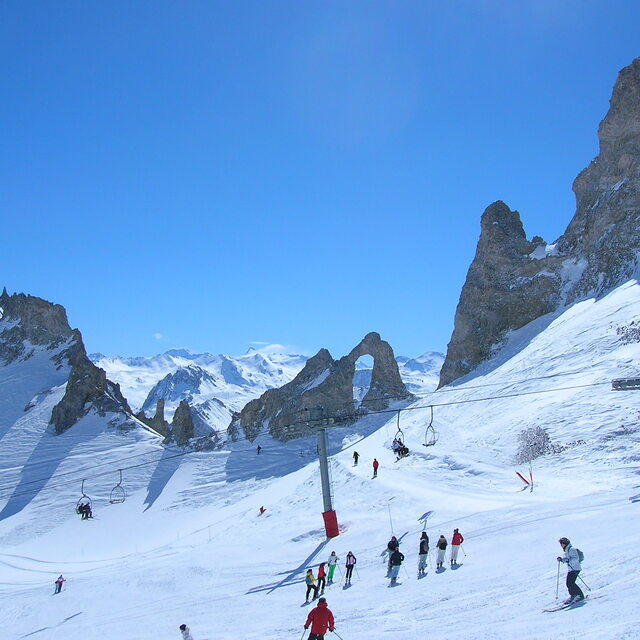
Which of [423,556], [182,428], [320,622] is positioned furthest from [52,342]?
[320,622]

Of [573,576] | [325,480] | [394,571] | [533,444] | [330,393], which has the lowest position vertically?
[394,571]

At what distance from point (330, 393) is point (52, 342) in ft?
181

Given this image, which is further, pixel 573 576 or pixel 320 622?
pixel 320 622

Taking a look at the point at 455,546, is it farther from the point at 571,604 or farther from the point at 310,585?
the point at 571,604

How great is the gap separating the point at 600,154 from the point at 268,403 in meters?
56.1

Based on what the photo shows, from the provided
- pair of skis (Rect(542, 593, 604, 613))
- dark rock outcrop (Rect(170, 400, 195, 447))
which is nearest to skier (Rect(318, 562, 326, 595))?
pair of skis (Rect(542, 593, 604, 613))

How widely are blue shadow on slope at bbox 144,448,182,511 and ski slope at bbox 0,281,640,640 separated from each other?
412 mm

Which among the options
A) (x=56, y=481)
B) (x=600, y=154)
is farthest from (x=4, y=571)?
(x=600, y=154)

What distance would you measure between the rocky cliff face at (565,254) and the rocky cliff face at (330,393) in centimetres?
855

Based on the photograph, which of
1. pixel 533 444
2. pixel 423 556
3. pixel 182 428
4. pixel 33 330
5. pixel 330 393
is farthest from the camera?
pixel 33 330

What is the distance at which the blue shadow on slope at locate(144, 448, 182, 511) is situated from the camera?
66.2 m

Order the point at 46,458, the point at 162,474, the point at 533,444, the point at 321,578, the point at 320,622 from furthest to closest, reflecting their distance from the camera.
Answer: the point at 46,458 < the point at 162,474 < the point at 533,444 < the point at 321,578 < the point at 320,622

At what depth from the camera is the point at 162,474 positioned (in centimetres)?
7200

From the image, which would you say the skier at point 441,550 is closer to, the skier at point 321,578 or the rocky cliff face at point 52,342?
the skier at point 321,578
